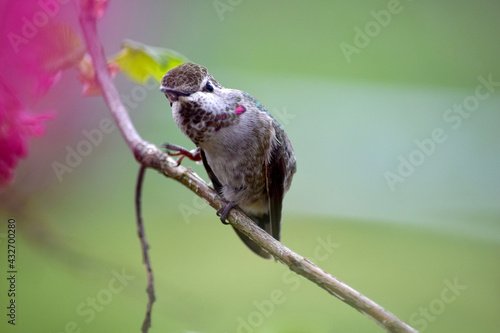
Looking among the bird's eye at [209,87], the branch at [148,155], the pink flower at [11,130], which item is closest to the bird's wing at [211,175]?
the branch at [148,155]

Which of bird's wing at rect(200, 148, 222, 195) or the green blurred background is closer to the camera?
bird's wing at rect(200, 148, 222, 195)

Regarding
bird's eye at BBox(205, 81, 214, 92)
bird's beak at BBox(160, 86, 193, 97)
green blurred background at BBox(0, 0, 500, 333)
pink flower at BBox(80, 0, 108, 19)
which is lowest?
green blurred background at BBox(0, 0, 500, 333)

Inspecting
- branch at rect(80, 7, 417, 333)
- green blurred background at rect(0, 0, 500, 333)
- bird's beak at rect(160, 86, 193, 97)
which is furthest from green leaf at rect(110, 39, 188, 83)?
green blurred background at rect(0, 0, 500, 333)

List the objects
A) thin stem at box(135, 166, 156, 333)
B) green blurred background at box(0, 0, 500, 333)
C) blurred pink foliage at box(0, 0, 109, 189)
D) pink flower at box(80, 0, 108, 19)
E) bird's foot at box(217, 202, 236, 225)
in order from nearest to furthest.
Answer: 1. blurred pink foliage at box(0, 0, 109, 189)
2. thin stem at box(135, 166, 156, 333)
3. pink flower at box(80, 0, 108, 19)
4. bird's foot at box(217, 202, 236, 225)
5. green blurred background at box(0, 0, 500, 333)

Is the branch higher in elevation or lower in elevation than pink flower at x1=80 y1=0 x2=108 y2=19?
lower

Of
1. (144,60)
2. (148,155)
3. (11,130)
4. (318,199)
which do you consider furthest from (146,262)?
(318,199)

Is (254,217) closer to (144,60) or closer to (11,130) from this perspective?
(144,60)

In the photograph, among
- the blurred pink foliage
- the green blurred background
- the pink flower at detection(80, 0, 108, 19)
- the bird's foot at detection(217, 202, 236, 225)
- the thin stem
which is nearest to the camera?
the blurred pink foliage

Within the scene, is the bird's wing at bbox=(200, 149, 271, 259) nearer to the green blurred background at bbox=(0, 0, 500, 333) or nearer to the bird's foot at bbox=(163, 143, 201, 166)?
the bird's foot at bbox=(163, 143, 201, 166)
